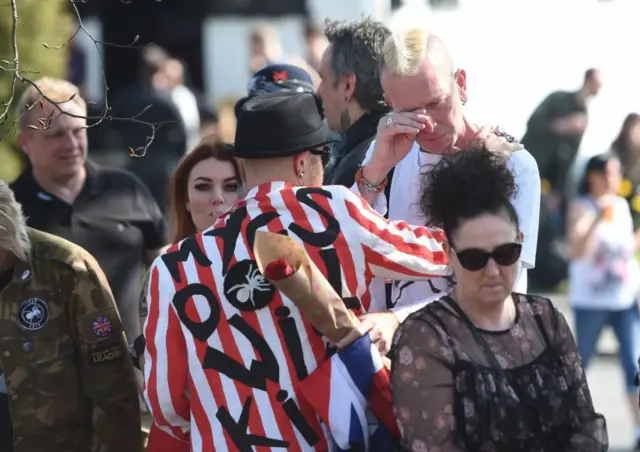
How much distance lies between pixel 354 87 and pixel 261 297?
4.80 feet

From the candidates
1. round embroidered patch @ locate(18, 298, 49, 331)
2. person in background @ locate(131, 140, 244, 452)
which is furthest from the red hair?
round embroidered patch @ locate(18, 298, 49, 331)

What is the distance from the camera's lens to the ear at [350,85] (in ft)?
17.2

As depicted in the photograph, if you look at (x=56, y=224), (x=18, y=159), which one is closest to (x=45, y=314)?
(x=56, y=224)

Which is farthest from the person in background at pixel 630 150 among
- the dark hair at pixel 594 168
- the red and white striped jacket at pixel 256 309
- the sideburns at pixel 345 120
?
the red and white striped jacket at pixel 256 309

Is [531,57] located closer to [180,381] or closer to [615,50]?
[615,50]

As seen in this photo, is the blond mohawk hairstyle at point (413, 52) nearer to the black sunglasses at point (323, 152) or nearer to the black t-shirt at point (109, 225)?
the black sunglasses at point (323, 152)

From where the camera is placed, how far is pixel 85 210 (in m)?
6.53

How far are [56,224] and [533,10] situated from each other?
262 inches

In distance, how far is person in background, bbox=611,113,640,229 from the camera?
10.9 meters

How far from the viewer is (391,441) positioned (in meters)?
3.97

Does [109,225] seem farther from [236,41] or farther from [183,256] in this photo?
[236,41]

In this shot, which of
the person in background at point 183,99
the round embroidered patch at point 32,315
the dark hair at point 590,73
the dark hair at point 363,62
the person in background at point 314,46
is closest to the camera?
the round embroidered patch at point 32,315

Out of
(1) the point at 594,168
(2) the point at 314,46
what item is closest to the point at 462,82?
(1) the point at 594,168

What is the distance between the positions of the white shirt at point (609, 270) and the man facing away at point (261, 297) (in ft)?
18.3
